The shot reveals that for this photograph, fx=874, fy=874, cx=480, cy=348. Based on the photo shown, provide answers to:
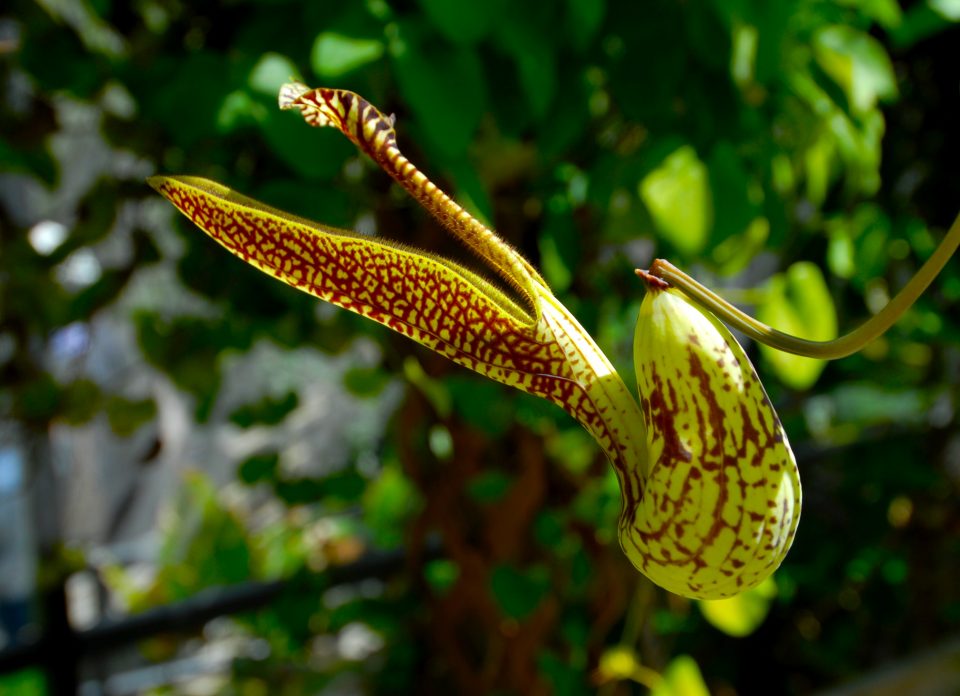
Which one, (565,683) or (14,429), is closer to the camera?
(565,683)

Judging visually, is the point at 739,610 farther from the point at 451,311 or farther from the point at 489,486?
the point at 451,311

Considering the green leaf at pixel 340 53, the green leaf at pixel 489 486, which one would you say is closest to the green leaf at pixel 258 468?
the green leaf at pixel 489 486

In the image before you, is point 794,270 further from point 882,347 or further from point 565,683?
point 882,347

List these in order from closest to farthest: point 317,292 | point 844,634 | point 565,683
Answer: point 317,292
point 565,683
point 844,634

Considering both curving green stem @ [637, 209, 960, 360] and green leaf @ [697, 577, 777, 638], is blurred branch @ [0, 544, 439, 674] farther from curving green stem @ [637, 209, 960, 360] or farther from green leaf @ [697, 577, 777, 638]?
curving green stem @ [637, 209, 960, 360]

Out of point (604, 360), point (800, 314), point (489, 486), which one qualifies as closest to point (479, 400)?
point (489, 486)

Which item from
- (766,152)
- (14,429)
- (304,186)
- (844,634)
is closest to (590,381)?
(304,186)

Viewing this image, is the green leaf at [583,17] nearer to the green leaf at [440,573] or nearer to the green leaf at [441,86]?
the green leaf at [441,86]

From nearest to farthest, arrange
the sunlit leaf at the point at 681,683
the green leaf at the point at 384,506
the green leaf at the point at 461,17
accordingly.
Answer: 1. the green leaf at the point at 461,17
2. the sunlit leaf at the point at 681,683
3. the green leaf at the point at 384,506
